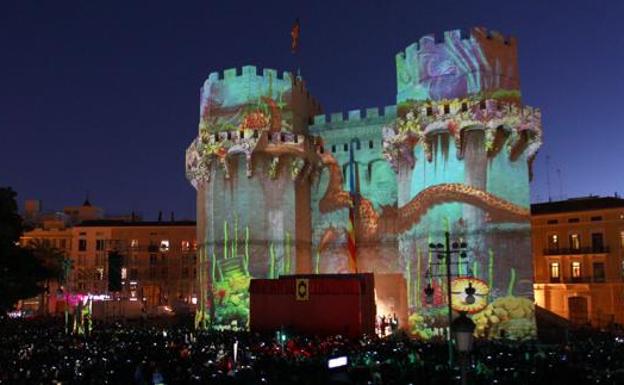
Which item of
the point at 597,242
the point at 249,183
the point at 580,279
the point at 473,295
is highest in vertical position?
the point at 249,183

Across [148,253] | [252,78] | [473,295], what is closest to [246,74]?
[252,78]

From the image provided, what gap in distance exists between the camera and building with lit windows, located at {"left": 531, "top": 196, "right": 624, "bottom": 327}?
4819cm

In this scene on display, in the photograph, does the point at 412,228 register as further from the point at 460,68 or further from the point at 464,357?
the point at 464,357

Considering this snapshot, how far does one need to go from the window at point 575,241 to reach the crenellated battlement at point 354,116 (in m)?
18.3

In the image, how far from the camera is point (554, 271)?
171 ft

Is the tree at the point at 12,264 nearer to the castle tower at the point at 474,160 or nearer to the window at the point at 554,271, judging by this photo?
the castle tower at the point at 474,160

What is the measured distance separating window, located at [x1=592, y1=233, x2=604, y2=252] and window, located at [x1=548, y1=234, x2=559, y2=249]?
3107 mm

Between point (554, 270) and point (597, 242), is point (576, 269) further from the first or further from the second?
point (597, 242)

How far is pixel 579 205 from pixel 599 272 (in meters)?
5.80

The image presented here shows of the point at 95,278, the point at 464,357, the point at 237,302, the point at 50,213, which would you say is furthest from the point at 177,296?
the point at 464,357

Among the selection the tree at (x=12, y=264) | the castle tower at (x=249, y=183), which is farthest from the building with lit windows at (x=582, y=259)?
the tree at (x=12, y=264)

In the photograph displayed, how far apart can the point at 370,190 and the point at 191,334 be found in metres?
17.0

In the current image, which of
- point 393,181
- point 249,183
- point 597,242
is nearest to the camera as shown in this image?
point 249,183

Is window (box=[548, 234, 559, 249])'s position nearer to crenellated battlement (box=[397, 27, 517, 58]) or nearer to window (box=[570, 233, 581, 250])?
window (box=[570, 233, 581, 250])
